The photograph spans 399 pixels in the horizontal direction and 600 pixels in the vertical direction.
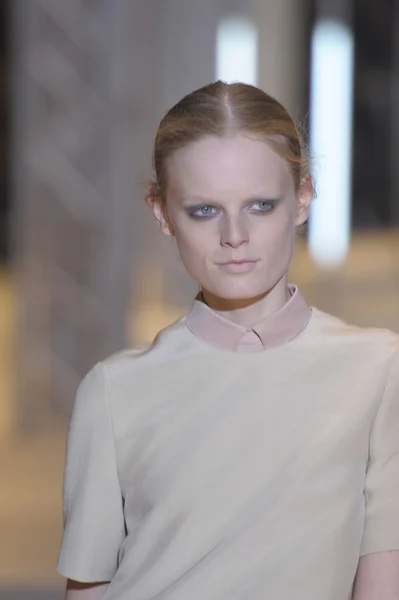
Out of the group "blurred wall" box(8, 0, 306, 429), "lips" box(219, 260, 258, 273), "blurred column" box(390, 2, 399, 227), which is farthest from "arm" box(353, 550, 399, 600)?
"blurred column" box(390, 2, 399, 227)

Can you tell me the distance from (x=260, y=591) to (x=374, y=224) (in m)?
4.42

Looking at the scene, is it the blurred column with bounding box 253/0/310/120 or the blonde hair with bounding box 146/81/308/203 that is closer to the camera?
the blonde hair with bounding box 146/81/308/203

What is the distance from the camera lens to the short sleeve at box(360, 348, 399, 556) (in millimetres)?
1164

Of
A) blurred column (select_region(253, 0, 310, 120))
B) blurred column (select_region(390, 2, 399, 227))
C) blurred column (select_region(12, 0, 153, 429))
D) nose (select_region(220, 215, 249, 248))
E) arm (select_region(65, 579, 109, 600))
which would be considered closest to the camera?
nose (select_region(220, 215, 249, 248))

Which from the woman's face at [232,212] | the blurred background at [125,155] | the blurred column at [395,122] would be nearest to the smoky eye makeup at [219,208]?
the woman's face at [232,212]

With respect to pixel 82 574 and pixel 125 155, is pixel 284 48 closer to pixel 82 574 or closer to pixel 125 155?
pixel 125 155

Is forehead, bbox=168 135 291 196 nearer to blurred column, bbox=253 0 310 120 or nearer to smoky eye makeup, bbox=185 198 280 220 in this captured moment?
smoky eye makeup, bbox=185 198 280 220

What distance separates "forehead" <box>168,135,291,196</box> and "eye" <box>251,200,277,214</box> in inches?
0.4

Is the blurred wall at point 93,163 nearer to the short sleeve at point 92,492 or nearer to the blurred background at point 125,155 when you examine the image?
the blurred background at point 125,155

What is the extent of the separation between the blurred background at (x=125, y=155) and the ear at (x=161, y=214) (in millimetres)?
2997

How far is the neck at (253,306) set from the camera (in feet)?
3.98

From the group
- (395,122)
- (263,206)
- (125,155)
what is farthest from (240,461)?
(395,122)

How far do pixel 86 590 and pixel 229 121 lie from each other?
0.49 m

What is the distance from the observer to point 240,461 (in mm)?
1156
